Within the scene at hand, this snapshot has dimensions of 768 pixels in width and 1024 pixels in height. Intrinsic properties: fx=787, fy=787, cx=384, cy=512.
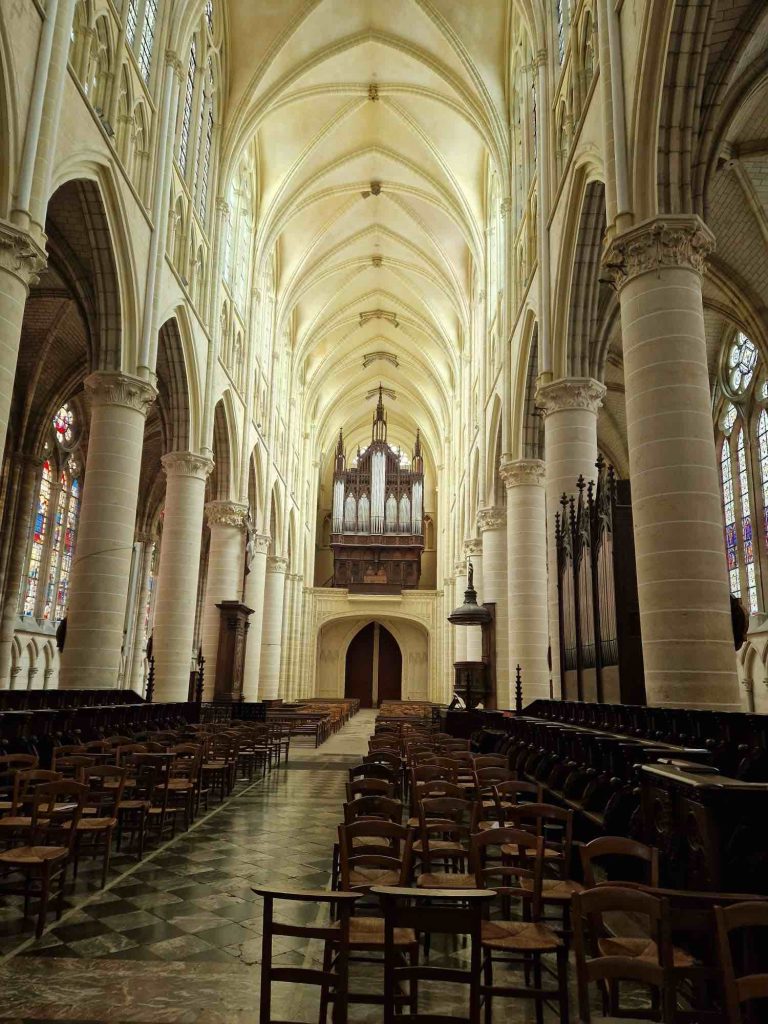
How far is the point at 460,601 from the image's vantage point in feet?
106

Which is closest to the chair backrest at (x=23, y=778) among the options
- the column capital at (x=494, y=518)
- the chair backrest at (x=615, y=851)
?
the chair backrest at (x=615, y=851)

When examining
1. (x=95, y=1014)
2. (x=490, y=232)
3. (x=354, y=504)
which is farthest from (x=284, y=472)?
(x=95, y=1014)

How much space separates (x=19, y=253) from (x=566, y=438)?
8769mm

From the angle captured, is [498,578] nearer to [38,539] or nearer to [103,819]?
[38,539]

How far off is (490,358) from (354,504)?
20663 mm

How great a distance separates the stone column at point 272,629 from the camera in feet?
102

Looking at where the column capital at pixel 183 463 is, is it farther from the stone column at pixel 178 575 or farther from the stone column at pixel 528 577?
the stone column at pixel 528 577

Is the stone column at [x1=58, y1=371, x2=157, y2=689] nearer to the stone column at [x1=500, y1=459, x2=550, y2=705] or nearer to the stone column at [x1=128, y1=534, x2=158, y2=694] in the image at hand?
the stone column at [x1=500, y1=459, x2=550, y2=705]

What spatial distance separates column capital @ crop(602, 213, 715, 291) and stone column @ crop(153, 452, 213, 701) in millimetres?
12141

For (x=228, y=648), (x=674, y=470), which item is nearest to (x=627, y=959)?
(x=674, y=470)

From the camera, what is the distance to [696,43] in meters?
8.96

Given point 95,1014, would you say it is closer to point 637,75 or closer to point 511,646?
point 637,75

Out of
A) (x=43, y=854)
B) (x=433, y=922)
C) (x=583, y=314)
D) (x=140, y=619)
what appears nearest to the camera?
(x=433, y=922)

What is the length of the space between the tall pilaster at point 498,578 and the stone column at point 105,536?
32.5ft
